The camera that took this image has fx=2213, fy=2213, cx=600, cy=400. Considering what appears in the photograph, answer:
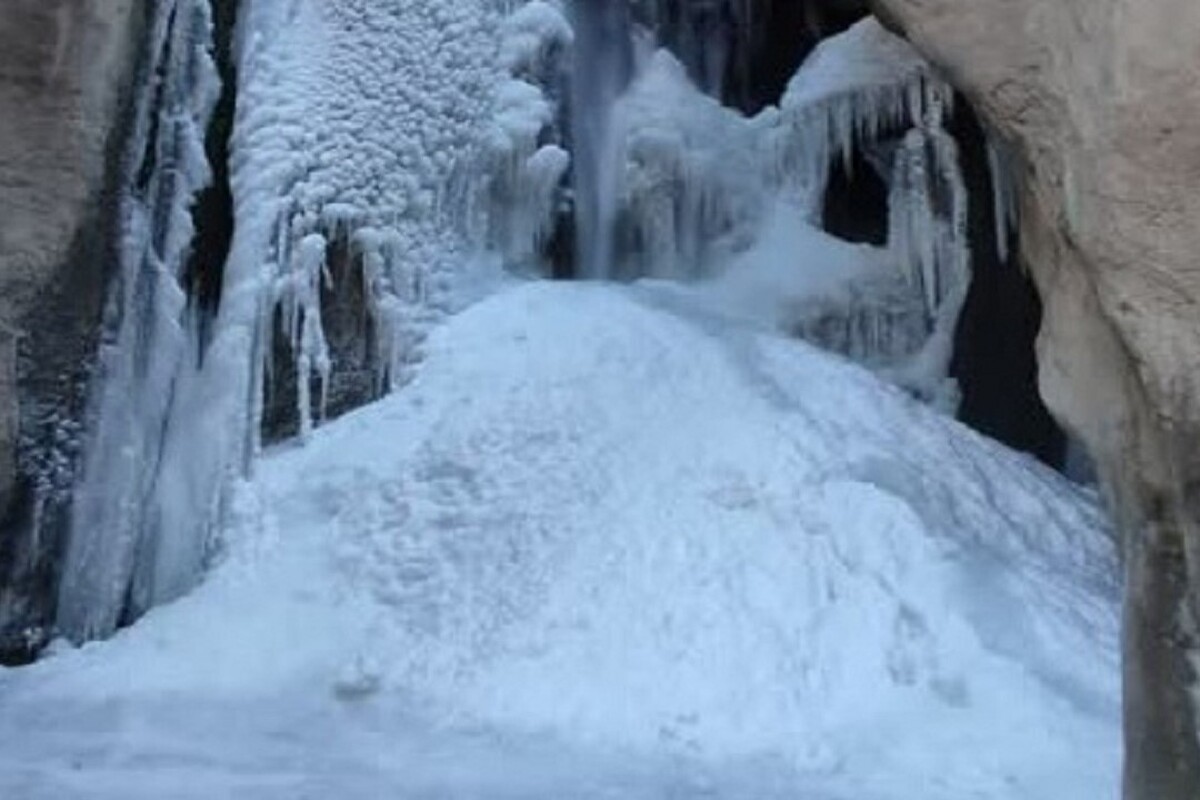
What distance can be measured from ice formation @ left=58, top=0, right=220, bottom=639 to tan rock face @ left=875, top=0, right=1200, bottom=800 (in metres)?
3.29

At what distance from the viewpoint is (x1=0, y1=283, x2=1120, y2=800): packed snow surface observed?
17.7 ft

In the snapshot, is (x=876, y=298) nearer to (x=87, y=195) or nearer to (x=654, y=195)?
(x=654, y=195)

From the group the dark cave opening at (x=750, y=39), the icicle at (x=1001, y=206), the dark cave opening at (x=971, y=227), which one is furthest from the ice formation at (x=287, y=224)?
the icicle at (x=1001, y=206)

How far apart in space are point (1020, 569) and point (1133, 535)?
2.19 metres

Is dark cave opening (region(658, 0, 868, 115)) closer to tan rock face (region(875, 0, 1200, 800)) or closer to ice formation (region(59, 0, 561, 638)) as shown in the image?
ice formation (region(59, 0, 561, 638))

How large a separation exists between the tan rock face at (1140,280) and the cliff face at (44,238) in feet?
10.5

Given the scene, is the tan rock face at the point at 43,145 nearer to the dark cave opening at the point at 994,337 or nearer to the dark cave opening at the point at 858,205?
the dark cave opening at the point at 858,205

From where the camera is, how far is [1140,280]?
3.87 m

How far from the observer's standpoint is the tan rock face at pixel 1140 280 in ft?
12.5

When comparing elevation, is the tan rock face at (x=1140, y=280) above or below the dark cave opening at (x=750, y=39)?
below

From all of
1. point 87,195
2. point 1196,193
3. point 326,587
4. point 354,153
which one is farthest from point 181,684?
point 1196,193

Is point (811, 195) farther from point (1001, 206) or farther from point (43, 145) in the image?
Result: point (43, 145)

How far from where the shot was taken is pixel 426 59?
7.72 m

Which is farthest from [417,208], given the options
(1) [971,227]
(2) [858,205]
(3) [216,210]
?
(1) [971,227]
